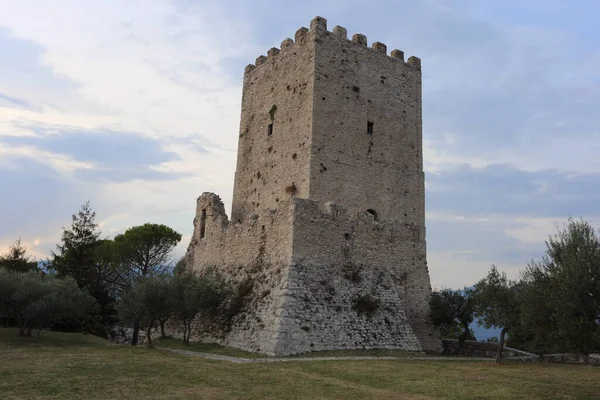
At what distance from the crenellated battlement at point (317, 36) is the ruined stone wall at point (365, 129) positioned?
0.06m

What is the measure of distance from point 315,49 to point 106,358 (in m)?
16.5

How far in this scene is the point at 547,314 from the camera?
13.0 meters

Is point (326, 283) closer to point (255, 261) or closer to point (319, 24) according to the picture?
point (255, 261)

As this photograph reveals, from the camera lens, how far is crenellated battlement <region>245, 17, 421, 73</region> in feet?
83.5

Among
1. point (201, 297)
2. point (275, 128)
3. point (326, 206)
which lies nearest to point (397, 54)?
point (275, 128)

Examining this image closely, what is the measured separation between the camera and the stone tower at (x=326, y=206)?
18812 millimetres

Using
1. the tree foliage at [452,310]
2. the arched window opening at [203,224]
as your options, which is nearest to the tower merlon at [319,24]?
the arched window opening at [203,224]

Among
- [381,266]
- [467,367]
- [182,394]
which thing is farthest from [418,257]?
[182,394]

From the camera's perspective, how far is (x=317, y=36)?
25188 millimetres

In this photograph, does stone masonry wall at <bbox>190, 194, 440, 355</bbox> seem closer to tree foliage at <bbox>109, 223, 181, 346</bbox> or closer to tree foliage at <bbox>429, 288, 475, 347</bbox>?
tree foliage at <bbox>429, 288, 475, 347</bbox>

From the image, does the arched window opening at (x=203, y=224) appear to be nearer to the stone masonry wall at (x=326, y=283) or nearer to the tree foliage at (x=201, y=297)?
the stone masonry wall at (x=326, y=283)

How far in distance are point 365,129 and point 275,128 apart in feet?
15.0

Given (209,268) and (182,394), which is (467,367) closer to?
(182,394)

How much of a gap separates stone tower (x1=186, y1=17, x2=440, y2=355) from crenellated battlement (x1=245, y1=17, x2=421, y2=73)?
69 mm
